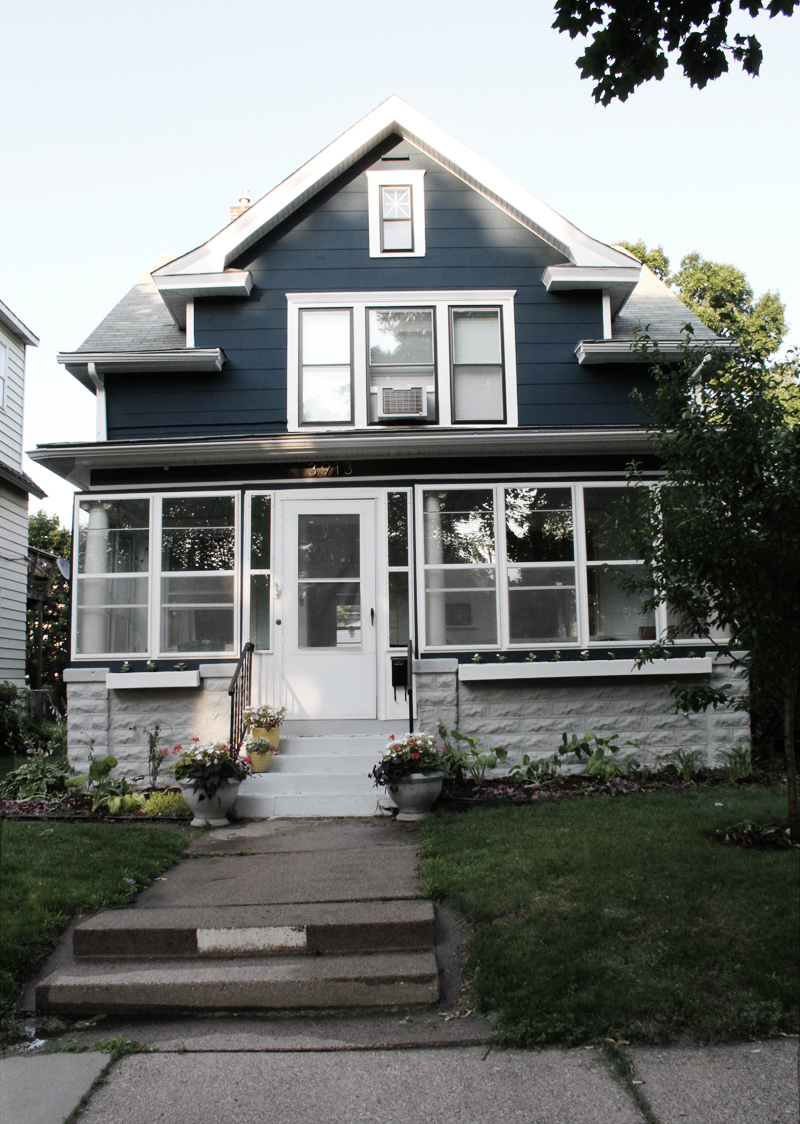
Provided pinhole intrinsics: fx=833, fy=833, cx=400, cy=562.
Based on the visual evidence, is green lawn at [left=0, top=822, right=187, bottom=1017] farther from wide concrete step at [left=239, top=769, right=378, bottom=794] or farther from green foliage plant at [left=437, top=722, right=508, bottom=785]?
green foliage plant at [left=437, top=722, right=508, bottom=785]

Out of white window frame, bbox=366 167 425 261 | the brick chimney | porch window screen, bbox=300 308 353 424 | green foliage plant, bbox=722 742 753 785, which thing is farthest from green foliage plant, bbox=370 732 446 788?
the brick chimney

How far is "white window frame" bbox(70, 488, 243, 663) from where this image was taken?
8.63 m

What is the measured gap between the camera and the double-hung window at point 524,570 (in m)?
8.71

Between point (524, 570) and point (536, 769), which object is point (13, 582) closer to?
point (524, 570)

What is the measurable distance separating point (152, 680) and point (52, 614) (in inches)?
786

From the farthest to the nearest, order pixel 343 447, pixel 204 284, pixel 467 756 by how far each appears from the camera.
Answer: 1. pixel 204 284
2. pixel 343 447
3. pixel 467 756

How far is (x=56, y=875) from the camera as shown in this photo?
17.2 ft

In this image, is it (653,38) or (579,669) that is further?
(579,669)

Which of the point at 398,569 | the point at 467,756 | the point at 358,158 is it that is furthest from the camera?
the point at 358,158

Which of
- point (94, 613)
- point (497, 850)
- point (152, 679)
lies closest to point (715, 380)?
point (497, 850)

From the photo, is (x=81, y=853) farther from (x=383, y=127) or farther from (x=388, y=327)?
(x=383, y=127)

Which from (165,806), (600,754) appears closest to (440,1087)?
(165,806)

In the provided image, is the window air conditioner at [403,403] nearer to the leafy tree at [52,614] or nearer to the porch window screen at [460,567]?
the porch window screen at [460,567]

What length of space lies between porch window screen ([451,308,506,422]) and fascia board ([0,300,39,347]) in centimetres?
929
